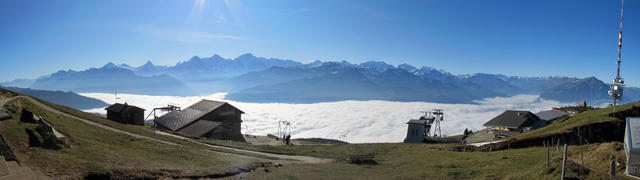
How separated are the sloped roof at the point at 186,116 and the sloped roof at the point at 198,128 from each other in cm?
246

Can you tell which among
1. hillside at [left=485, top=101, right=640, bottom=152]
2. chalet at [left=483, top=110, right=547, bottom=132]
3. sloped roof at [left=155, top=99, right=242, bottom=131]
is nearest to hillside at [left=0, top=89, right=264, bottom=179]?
hillside at [left=485, top=101, right=640, bottom=152]

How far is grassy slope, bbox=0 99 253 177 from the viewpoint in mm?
13289

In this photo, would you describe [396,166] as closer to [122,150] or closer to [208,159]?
[208,159]

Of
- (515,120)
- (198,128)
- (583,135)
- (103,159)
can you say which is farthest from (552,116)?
(103,159)

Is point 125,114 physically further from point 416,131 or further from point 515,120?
point 515,120

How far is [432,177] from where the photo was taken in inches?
758

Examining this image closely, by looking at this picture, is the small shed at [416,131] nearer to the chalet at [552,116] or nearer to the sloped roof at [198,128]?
the chalet at [552,116]

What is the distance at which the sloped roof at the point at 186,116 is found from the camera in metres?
52.2

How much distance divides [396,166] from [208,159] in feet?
50.2

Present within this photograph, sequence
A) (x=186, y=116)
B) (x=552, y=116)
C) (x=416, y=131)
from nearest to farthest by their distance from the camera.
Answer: (x=186, y=116)
(x=416, y=131)
(x=552, y=116)

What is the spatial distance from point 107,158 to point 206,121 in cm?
3636

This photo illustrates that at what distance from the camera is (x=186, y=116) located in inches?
2189

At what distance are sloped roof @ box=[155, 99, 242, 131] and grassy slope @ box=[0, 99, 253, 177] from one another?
30.6 metres

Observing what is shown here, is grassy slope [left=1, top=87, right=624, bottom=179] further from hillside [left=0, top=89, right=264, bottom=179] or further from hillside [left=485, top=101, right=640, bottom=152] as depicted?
hillside [left=485, top=101, right=640, bottom=152]
